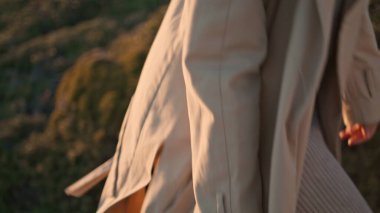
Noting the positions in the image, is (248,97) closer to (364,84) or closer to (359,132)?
(364,84)

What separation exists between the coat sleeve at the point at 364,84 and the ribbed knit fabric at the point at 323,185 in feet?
0.64

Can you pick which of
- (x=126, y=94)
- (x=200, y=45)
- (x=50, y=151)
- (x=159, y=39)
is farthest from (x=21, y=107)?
(x=200, y=45)

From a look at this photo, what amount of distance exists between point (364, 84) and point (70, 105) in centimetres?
205

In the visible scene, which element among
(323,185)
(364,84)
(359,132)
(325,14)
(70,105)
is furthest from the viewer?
(70,105)

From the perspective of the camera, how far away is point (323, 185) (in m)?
1.49

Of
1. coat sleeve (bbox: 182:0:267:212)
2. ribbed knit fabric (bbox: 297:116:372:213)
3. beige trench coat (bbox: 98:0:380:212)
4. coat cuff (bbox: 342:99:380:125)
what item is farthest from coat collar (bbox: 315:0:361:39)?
coat cuff (bbox: 342:99:380:125)

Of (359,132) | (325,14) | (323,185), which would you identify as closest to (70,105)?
(359,132)

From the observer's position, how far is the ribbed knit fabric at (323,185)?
4.79 feet

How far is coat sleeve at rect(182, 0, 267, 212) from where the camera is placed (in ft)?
4.31

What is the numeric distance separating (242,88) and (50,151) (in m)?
2.19

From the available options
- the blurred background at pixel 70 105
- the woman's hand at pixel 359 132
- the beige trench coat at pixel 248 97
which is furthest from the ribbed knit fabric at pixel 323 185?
the blurred background at pixel 70 105

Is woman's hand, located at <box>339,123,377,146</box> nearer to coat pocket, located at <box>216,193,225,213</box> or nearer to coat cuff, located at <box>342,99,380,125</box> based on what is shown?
coat cuff, located at <box>342,99,380,125</box>

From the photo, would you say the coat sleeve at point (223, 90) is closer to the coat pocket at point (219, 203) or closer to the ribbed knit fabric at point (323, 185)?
the coat pocket at point (219, 203)

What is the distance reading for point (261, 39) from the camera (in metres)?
1.36
